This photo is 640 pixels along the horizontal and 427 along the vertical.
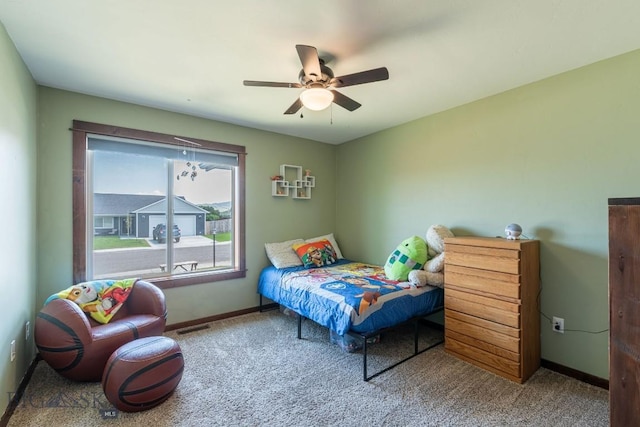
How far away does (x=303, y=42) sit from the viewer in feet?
6.50

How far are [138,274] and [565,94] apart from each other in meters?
4.46

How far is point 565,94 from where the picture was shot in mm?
2371

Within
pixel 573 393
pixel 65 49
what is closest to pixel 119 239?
pixel 65 49

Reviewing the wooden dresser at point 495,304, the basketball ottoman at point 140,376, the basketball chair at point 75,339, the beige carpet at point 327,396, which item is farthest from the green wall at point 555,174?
the basketball chair at point 75,339

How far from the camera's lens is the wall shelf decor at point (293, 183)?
161 inches

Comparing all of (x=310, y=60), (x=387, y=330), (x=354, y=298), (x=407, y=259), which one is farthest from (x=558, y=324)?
(x=310, y=60)

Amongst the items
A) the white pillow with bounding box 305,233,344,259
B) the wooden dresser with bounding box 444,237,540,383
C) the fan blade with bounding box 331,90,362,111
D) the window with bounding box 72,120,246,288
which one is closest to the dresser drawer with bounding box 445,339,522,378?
the wooden dresser with bounding box 444,237,540,383

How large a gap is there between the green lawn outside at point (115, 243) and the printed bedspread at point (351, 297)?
60.1 inches

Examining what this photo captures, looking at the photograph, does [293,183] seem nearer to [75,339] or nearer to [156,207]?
[156,207]

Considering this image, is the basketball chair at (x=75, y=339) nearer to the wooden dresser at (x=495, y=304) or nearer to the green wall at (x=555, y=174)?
the wooden dresser at (x=495, y=304)

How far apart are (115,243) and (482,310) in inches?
144

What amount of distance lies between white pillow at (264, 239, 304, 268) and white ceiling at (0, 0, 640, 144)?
1952 mm

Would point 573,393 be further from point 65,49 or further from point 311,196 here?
point 65,49

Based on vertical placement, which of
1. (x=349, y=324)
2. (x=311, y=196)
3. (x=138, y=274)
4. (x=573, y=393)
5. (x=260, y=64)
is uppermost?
(x=260, y=64)
